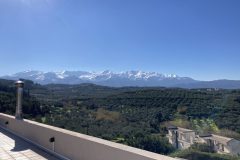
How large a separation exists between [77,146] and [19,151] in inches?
56.7

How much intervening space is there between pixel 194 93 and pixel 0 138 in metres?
41.7

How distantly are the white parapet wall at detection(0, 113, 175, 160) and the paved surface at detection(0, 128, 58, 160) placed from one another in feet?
0.36

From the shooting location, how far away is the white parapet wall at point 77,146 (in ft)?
7.99

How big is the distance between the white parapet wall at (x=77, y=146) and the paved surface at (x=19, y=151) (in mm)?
111

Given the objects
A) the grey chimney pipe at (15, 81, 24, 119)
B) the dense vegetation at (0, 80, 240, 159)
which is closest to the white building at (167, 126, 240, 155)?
the grey chimney pipe at (15, 81, 24, 119)

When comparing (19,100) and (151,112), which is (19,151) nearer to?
(19,100)

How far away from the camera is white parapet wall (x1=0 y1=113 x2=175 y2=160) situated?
2.44 metres

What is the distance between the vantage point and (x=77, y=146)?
3.35 metres

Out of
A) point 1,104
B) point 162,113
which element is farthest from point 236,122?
point 1,104

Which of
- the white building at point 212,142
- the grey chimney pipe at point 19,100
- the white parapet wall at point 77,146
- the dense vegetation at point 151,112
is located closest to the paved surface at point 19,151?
the white parapet wall at point 77,146

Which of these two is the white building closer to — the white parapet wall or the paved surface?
the white parapet wall

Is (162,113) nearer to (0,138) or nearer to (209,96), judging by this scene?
(209,96)

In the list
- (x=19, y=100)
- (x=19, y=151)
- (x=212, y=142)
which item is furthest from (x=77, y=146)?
(x=212, y=142)

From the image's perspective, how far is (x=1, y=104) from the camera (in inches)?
431
